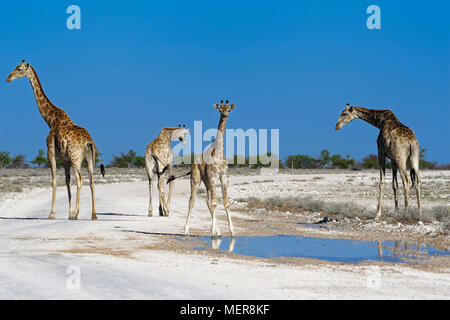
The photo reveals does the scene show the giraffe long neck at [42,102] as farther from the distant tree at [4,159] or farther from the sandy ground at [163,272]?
the distant tree at [4,159]

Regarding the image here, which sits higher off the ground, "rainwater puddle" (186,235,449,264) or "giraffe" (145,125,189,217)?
"giraffe" (145,125,189,217)

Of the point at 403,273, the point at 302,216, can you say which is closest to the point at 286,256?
the point at 403,273

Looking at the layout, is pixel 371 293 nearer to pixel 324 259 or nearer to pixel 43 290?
pixel 324 259

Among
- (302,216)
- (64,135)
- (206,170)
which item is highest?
(64,135)

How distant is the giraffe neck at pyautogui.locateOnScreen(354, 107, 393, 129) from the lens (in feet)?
59.6

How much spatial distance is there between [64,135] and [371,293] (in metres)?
11.3

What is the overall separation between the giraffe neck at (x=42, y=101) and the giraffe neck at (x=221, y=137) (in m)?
6.16

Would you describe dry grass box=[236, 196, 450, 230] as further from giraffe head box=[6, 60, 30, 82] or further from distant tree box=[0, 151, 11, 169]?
distant tree box=[0, 151, 11, 169]

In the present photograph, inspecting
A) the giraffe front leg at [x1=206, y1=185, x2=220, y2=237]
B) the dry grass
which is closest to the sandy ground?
the giraffe front leg at [x1=206, y1=185, x2=220, y2=237]

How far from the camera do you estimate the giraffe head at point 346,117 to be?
1925cm

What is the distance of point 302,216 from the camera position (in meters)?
20.4

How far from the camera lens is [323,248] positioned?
11.9 meters

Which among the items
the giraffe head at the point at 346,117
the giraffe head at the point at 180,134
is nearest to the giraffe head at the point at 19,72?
the giraffe head at the point at 180,134

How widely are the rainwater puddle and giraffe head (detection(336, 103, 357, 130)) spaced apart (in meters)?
6.65
